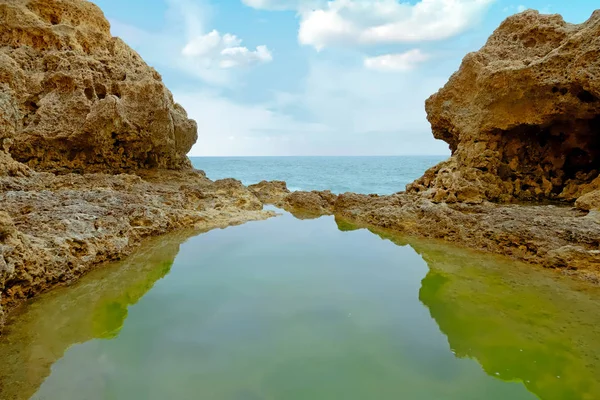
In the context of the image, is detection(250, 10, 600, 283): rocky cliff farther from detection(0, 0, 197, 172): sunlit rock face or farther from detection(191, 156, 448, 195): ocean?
detection(191, 156, 448, 195): ocean

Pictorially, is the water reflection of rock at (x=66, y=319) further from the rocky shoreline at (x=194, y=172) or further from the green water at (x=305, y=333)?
the rocky shoreline at (x=194, y=172)

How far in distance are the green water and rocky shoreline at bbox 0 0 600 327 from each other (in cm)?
82

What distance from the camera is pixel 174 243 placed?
6707 mm

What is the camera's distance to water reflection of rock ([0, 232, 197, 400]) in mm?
2691

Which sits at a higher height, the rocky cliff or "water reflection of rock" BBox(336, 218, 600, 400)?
the rocky cliff

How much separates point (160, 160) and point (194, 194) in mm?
3507

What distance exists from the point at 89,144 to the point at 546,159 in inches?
523

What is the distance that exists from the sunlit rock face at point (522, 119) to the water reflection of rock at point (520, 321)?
4.02 m

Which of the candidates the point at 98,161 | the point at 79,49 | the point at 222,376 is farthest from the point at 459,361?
the point at 79,49

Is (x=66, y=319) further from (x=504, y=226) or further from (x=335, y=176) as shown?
(x=335, y=176)

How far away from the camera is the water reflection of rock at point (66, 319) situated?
8.83 ft

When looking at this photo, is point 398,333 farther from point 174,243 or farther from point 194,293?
point 174,243

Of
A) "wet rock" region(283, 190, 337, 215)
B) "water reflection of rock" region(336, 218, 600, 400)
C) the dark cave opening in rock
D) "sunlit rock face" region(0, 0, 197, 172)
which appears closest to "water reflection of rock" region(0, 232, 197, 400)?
"water reflection of rock" region(336, 218, 600, 400)

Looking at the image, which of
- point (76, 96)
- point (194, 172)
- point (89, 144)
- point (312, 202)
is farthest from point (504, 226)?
point (76, 96)
